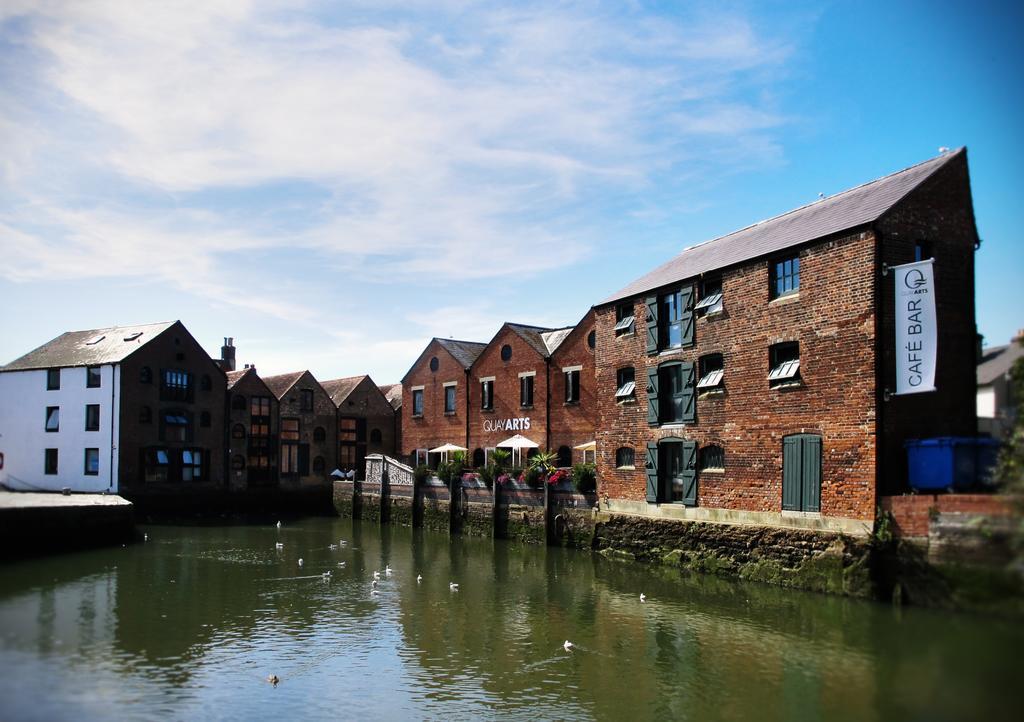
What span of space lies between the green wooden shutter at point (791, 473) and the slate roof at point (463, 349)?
83.9 ft

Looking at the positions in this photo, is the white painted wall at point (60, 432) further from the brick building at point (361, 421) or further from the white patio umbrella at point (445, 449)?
the white patio umbrella at point (445, 449)

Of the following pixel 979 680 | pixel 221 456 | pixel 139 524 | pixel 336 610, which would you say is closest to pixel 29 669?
pixel 336 610

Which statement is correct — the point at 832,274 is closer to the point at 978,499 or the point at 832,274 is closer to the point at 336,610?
the point at 978,499

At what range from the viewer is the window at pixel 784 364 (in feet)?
71.1

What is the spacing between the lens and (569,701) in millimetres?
13305

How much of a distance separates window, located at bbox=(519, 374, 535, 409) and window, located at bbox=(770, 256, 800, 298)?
61.6 ft

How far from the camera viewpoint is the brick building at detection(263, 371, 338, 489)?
5203 centimetres

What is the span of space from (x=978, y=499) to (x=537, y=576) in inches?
517

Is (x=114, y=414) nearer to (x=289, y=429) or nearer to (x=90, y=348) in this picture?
(x=90, y=348)

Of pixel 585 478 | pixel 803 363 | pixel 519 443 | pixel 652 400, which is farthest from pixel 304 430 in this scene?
pixel 803 363

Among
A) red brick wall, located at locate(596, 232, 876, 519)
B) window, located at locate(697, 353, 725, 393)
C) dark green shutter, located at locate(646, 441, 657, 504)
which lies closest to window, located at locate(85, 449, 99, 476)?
red brick wall, located at locate(596, 232, 876, 519)

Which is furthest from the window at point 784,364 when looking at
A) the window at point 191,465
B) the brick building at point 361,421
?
the brick building at point 361,421

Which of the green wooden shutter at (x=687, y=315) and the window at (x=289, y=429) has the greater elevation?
the green wooden shutter at (x=687, y=315)

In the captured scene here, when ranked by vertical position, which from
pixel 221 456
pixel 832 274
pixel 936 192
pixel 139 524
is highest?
pixel 936 192
